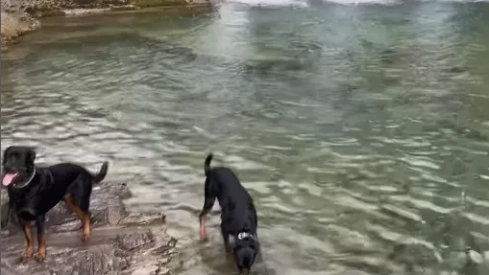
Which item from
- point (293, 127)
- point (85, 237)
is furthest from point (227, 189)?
point (293, 127)

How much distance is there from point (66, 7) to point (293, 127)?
12.2 metres

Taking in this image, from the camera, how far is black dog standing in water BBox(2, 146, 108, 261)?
12.9ft

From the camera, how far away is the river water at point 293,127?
5254mm

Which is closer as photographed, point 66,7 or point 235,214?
point 235,214

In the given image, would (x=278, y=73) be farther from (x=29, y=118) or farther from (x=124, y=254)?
(x=124, y=254)

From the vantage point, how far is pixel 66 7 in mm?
18234

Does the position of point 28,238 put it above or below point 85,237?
above

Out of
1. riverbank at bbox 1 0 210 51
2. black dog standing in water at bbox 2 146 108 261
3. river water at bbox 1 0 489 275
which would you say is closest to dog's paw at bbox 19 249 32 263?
black dog standing in water at bbox 2 146 108 261

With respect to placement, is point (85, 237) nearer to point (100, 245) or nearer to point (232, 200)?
point (100, 245)

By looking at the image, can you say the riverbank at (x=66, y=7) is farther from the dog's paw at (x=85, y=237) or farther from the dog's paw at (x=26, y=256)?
the dog's paw at (x=26, y=256)

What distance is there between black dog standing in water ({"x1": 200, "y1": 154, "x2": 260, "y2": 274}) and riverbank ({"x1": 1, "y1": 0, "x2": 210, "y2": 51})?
10.0 metres

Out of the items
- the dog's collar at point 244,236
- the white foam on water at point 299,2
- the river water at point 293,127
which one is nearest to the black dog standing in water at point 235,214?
the dog's collar at point 244,236

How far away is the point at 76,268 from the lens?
452 cm

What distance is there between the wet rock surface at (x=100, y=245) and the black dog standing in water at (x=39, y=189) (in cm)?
12
